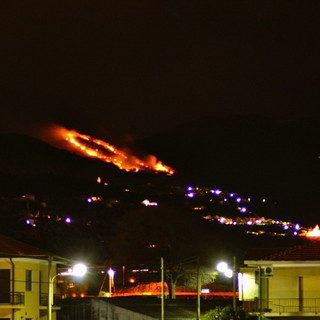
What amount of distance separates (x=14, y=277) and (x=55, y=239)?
5278 cm

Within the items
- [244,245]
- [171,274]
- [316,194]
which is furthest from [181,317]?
[316,194]

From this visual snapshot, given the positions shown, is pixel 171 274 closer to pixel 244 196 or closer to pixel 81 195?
pixel 81 195

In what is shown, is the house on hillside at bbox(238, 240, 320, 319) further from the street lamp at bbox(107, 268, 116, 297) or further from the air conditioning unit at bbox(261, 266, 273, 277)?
the street lamp at bbox(107, 268, 116, 297)

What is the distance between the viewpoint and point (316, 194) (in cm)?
17975

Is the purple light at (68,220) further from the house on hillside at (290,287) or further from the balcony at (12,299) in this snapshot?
the house on hillside at (290,287)

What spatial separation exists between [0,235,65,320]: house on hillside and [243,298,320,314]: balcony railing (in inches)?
410

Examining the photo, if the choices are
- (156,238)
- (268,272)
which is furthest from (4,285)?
(156,238)

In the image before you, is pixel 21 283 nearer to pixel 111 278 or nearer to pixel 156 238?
pixel 111 278

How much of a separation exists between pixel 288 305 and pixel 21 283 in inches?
536

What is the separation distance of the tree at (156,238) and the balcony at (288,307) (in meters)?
34.9

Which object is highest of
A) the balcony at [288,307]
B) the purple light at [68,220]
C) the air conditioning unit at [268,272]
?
the purple light at [68,220]

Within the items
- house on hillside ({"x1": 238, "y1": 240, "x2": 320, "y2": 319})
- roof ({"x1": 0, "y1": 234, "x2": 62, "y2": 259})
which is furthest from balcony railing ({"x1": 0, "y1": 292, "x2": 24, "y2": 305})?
house on hillside ({"x1": 238, "y1": 240, "x2": 320, "y2": 319})

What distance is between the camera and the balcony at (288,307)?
3662cm

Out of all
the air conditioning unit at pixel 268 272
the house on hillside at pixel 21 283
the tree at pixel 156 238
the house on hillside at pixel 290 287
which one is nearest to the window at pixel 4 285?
the house on hillside at pixel 21 283
